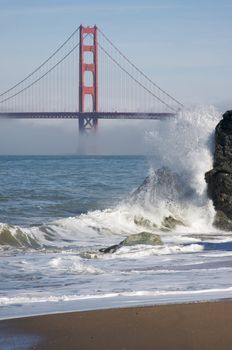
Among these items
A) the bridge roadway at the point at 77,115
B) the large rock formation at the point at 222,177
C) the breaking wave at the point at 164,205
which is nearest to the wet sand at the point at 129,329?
the breaking wave at the point at 164,205

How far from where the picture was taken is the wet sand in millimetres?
3930

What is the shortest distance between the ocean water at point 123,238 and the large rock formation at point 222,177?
0.23 m

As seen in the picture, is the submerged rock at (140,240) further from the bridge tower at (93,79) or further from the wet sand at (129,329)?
the bridge tower at (93,79)

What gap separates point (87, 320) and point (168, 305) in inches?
23.6

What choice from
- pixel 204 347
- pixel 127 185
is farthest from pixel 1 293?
pixel 127 185

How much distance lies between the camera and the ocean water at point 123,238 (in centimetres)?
543

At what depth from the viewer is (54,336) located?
13.6 ft

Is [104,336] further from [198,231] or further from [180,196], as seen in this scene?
[180,196]

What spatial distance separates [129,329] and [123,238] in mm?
6297

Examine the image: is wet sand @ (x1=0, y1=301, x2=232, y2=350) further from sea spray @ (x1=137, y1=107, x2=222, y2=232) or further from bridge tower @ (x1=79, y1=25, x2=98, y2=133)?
bridge tower @ (x1=79, y1=25, x2=98, y2=133)

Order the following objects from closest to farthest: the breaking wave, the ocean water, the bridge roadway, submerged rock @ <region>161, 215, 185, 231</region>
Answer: the ocean water
the breaking wave
submerged rock @ <region>161, 215, 185, 231</region>
the bridge roadway

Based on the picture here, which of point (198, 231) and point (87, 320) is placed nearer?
point (87, 320)

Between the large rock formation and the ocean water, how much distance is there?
23 centimetres

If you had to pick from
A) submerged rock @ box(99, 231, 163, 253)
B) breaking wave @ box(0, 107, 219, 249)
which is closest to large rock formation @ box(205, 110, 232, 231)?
breaking wave @ box(0, 107, 219, 249)
